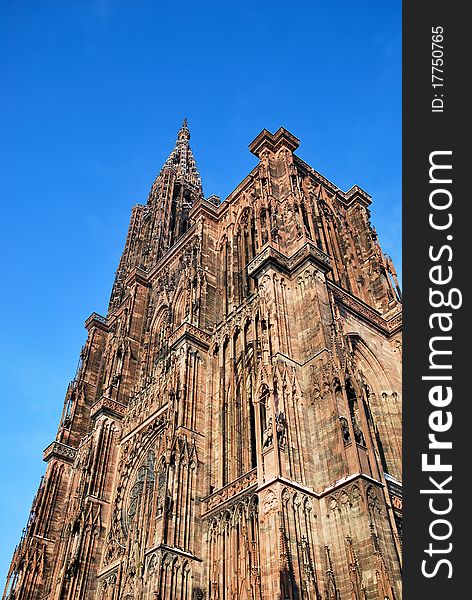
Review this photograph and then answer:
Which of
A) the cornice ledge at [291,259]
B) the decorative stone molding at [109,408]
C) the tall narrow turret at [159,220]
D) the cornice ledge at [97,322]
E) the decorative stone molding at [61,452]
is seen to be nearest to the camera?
the cornice ledge at [291,259]

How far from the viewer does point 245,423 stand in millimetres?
18953

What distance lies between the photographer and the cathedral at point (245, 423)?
13.4 meters

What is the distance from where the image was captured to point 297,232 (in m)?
20.3

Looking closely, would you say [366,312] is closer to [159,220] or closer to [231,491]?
[231,491]

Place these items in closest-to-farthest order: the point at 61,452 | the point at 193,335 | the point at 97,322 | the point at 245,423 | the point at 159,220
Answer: the point at 245,423
the point at 193,335
the point at 61,452
the point at 97,322
the point at 159,220

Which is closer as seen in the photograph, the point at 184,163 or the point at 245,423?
the point at 245,423

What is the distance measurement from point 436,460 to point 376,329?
15043 mm

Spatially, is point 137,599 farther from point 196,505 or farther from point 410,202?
point 410,202

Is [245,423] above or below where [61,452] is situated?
below

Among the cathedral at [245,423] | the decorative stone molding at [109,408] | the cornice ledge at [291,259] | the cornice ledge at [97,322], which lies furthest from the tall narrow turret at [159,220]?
the cornice ledge at [291,259]

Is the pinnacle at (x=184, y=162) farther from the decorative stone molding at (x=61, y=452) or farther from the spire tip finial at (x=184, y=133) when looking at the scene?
the decorative stone molding at (x=61, y=452)

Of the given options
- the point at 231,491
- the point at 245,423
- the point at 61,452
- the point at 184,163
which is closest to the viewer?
the point at 231,491

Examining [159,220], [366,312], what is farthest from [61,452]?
[159,220]

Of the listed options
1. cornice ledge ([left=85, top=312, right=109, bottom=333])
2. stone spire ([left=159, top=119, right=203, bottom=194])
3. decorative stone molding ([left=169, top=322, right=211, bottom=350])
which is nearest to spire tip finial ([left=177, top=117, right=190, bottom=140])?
stone spire ([left=159, top=119, right=203, bottom=194])
